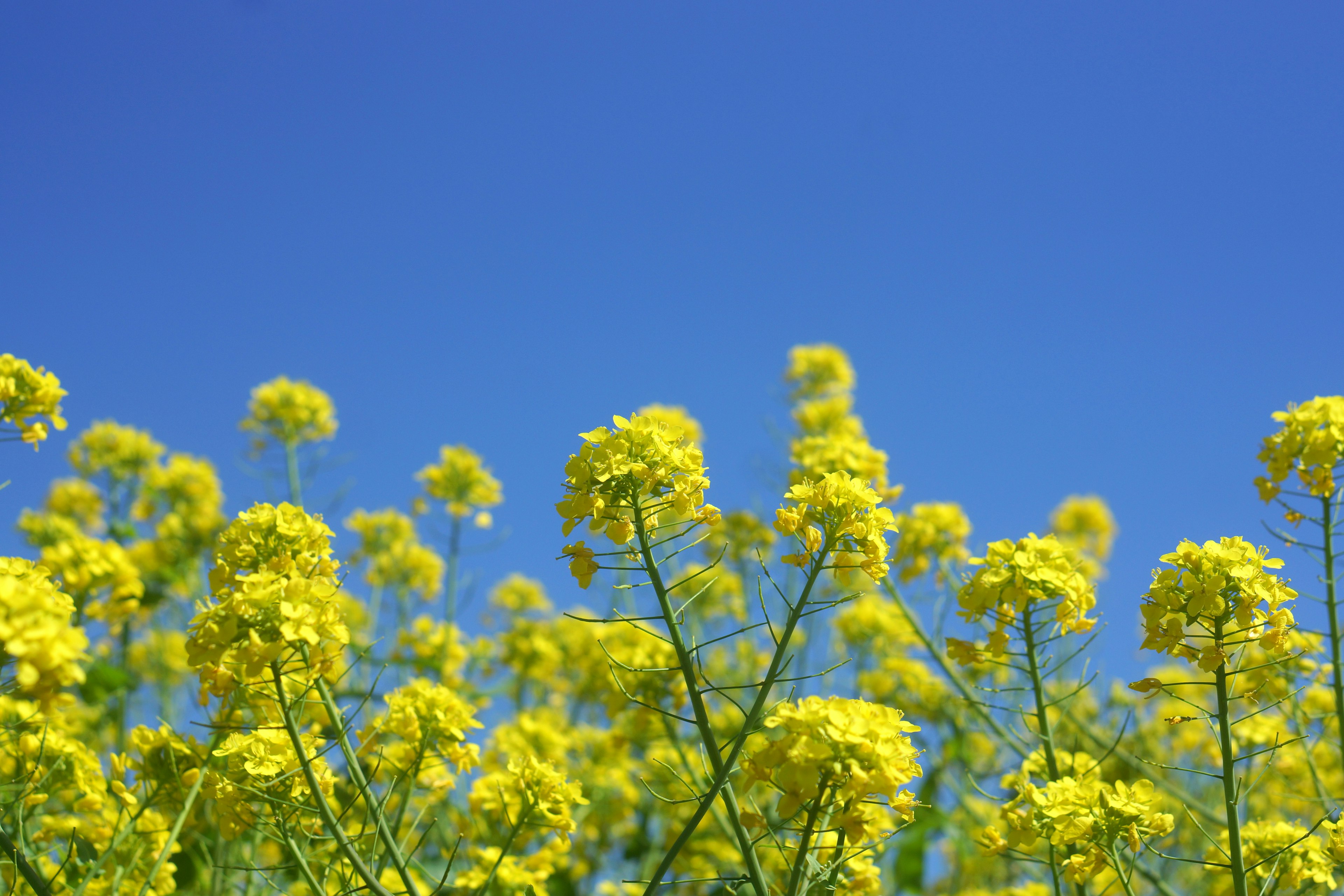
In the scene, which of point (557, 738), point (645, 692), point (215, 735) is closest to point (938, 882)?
point (557, 738)

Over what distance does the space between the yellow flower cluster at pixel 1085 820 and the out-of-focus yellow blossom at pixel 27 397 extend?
3894mm

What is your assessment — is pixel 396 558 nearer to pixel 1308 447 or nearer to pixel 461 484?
pixel 461 484

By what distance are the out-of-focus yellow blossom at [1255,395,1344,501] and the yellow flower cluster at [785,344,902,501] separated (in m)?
1.44

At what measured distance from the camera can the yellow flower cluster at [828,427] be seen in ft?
15.4

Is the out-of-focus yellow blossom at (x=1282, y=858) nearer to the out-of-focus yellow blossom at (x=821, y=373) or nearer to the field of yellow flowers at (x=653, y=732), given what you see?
the field of yellow flowers at (x=653, y=732)

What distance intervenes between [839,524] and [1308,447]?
2038mm

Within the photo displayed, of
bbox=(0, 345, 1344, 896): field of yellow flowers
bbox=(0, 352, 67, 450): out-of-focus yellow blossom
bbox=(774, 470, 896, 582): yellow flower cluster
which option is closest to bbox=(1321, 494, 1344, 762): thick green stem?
bbox=(0, 345, 1344, 896): field of yellow flowers

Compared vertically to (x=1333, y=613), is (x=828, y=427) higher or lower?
higher

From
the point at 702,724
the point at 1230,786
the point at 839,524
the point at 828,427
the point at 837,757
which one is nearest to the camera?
the point at 837,757

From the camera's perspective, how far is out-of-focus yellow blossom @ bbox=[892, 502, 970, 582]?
5156 mm

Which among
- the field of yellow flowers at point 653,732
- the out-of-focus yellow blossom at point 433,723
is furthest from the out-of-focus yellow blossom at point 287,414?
the out-of-focus yellow blossom at point 433,723

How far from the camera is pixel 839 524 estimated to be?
2361mm

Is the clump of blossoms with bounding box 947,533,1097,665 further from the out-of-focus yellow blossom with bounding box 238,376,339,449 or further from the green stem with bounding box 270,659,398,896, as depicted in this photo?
the out-of-focus yellow blossom with bounding box 238,376,339,449

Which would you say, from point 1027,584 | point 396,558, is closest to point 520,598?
point 396,558
